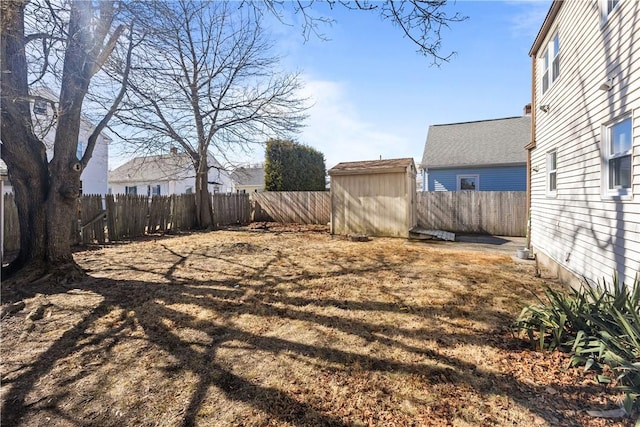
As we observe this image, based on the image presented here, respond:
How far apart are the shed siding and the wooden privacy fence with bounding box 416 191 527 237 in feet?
8.36

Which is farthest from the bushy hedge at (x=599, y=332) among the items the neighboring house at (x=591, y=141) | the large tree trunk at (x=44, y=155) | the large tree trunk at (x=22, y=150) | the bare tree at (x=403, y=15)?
the large tree trunk at (x=22, y=150)

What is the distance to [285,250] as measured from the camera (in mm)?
8188

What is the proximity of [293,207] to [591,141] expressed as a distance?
12380 mm

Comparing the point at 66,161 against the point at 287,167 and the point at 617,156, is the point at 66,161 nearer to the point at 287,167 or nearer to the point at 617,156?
the point at 617,156

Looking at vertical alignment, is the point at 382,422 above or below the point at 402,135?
below

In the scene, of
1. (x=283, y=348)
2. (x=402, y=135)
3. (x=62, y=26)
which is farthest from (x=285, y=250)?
(x=402, y=135)

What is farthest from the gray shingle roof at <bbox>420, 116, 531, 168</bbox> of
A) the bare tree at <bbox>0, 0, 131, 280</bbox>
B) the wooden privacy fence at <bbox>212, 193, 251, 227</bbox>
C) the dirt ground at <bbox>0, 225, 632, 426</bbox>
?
the bare tree at <bbox>0, 0, 131, 280</bbox>

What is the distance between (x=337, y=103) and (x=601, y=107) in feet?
26.6

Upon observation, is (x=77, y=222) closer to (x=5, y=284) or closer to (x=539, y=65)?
(x=5, y=284)

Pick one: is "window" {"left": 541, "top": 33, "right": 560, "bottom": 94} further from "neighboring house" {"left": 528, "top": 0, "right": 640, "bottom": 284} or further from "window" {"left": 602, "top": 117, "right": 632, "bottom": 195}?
"window" {"left": 602, "top": 117, "right": 632, "bottom": 195}

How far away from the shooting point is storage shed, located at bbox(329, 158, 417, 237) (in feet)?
34.1

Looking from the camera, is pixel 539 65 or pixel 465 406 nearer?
pixel 465 406

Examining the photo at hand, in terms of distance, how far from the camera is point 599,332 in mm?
2600

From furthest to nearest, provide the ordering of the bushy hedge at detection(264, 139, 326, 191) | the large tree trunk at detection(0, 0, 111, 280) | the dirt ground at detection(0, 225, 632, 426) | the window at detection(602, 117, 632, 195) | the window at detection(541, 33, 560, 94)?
the bushy hedge at detection(264, 139, 326, 191) < the window at detection(541, 33, 560, 94) < the large tree trunk at detection(0, 0, 111, 280) < the window at detection(602, 117, 632, 195) < the dirt ground at detection(0, 225, 632, 426)
